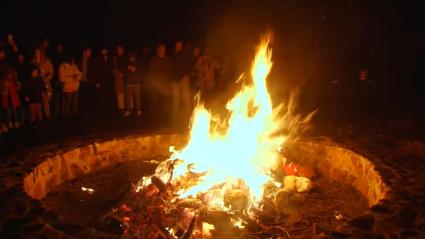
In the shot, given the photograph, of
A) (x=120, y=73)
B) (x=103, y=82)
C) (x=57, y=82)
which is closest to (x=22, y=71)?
(x=57, y=82)

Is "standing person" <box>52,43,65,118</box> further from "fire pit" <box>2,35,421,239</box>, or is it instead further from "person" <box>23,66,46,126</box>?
"fire pit" <box>2,35,421,239</box>

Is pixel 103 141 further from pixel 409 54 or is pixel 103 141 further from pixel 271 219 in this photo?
pixel 409 54

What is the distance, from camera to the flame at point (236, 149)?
6797mm

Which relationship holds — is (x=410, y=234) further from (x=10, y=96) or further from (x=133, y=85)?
(x=10, y=96)

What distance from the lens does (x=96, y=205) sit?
21.7 ft

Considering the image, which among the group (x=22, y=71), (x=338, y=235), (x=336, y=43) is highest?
(x=336, y=43)

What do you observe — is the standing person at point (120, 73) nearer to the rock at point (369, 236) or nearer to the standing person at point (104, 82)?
the standing person at point (104, 82)

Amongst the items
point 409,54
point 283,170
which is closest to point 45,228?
point 283,170

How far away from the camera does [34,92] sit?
10.4 meters

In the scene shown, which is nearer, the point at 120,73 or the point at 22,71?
the point at 22,71

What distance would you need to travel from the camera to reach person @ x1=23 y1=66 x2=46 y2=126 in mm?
10328

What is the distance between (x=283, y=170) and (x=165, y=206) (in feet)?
7.91

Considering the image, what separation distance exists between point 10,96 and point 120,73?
2.88 m

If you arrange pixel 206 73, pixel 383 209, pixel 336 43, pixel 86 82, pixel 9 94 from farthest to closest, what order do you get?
1. pixel 336 43
2. pixel 206 73
3. pixel 86 82
4. pixel 9 94
5. pixel 383 209
